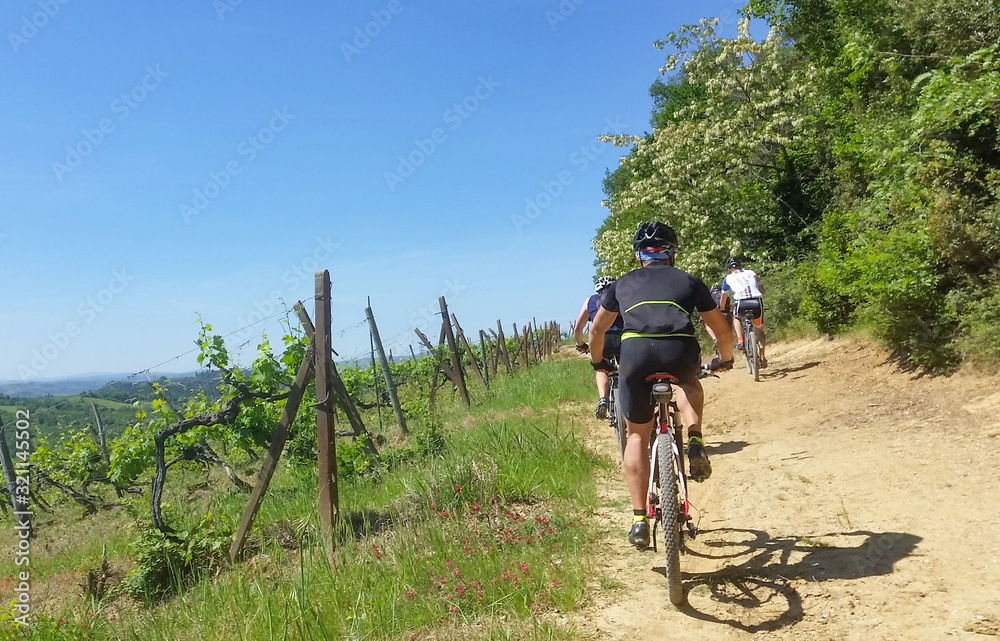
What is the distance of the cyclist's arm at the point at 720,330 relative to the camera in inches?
148

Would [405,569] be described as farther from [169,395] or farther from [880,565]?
[169,395]

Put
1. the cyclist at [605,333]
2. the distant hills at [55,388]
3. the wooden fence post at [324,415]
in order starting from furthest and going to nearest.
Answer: the distant hills at [55,388]
the cyclist at [605,333]
the wooden fence post at [324,415]

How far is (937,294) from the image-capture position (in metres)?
7.95

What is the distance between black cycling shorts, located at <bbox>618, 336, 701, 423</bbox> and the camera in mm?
3490

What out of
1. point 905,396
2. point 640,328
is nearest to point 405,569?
point 640,328

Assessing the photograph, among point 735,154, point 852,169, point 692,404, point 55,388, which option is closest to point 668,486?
point 692,404

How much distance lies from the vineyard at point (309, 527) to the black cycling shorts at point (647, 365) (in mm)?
1042

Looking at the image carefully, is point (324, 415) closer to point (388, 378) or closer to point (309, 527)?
point (309, 527)

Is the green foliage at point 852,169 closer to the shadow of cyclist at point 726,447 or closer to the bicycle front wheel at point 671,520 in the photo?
the shadow of cyclist at point 726,447

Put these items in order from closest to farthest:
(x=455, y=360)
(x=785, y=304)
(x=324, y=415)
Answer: (x=324, y=415)
(x=455, y=360)
(x=785, y=304)

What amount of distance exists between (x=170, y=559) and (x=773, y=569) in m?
4.74

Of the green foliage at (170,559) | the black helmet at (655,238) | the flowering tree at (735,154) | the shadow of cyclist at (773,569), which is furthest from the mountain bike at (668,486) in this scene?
the flowering tree at (735,154)

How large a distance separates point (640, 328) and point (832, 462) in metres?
3.22

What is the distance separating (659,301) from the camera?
357 centimetres
